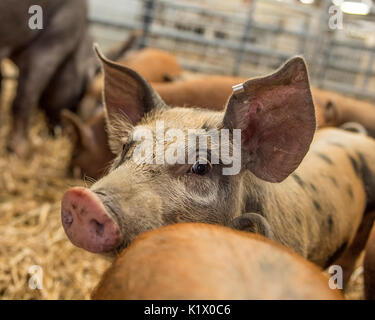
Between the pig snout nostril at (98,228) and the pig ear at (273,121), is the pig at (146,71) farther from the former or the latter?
the pig snout nostril at (98,228)

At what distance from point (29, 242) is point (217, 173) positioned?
161 centimetres

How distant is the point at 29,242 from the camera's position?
2.68 m

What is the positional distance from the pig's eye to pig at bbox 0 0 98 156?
98.2 inches

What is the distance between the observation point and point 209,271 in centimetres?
73

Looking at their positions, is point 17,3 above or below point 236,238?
below

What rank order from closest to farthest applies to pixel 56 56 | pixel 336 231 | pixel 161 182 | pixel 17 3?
pixel 161 182 → pixel 336 231 → pixel 17 3 → pixel 56 56

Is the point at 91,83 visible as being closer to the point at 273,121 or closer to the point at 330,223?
the point at 330,223

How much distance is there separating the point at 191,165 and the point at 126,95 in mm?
508

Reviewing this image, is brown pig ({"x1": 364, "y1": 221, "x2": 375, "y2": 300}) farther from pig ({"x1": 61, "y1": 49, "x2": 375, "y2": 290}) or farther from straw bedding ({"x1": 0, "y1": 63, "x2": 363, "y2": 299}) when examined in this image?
straw bedding ({"x1": 0, "y1": 63, "x2": 363, "y2": 299})

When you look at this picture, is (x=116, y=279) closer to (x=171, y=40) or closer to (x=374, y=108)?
(x=374, y=108)

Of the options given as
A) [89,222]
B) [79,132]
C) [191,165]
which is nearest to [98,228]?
[89,222]

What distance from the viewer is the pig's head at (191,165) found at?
1197mm

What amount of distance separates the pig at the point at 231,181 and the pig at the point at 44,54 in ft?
6.73
